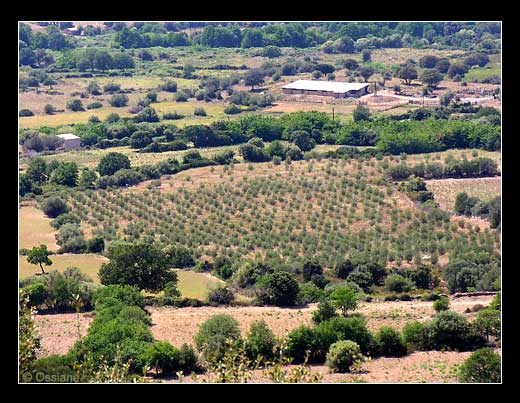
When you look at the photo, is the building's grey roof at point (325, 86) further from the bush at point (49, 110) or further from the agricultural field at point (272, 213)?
the agricultural field at point (272, 213)

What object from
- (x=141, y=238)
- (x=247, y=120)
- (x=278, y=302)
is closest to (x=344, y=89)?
(x=247, y=120)

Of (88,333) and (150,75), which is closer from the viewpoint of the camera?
(88,333)

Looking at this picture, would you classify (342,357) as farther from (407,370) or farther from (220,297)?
(220,297)

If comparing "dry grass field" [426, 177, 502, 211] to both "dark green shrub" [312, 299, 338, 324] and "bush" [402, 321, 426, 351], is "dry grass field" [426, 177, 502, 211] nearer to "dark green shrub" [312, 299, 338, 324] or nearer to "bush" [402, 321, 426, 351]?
"dark green shrub" [312, 299, 338, 324]

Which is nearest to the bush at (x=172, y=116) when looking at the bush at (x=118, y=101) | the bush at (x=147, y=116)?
the bush at (x=147, y=116)

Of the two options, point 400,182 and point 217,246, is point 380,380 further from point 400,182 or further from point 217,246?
point 400,182
